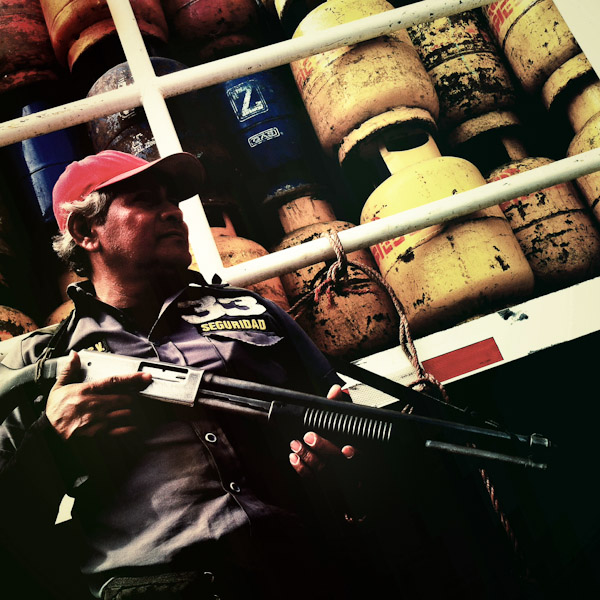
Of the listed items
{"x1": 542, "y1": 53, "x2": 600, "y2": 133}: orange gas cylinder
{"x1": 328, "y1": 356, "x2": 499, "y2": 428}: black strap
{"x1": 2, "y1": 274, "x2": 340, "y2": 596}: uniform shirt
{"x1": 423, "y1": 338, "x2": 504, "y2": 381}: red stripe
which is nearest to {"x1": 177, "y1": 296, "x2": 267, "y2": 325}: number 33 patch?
{"x1": 2, "y1": 274, "x2": 340, "y2": 596}: uniform shirt

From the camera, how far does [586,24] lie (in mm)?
1504

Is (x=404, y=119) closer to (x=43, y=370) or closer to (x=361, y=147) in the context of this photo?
(x=361, y=147)

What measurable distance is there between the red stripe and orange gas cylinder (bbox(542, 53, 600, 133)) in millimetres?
1037

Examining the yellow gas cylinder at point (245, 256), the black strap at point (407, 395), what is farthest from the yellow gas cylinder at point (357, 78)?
the black strap at point (407, 395)

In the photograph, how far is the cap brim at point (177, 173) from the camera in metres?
1.03

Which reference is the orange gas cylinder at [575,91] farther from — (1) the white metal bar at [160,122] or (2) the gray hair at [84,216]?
(2) the gray hair at [84,216]

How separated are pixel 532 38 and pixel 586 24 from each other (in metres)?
0.30

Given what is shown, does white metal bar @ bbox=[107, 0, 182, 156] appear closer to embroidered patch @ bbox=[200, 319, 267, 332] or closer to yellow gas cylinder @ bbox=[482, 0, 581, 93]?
embroidered patch @ bbox=[200, 319, 267, 332]

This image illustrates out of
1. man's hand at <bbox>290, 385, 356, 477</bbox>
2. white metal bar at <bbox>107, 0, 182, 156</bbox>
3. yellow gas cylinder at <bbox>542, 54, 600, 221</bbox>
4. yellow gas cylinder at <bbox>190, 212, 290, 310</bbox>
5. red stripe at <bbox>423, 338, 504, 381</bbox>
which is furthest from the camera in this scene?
yellow gas cylinder at <bbox>542, 54, 600, 221</bbox>

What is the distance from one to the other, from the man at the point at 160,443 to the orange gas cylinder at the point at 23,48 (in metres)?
0.93

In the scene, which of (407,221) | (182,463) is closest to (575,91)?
(407,221)

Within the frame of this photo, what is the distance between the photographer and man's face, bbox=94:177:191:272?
0.99 metres

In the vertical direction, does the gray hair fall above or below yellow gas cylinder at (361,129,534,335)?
above

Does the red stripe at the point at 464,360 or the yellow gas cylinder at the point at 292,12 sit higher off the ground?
the yellow gas cylinder at the point at 292,12
